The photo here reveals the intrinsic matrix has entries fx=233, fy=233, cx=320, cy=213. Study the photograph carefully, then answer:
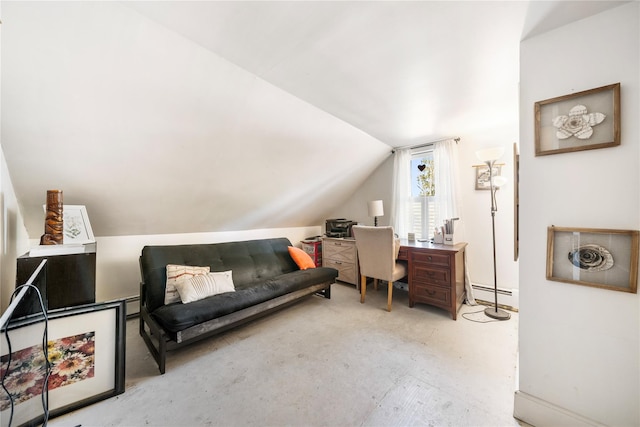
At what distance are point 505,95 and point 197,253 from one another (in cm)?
349

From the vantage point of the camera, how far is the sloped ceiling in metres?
1.26

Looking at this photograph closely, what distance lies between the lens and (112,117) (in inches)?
64.4

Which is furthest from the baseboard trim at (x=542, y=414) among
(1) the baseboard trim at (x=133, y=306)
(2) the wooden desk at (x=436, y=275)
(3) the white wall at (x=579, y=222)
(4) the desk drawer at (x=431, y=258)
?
(1) the baseboard trim at (x=133, y=306)

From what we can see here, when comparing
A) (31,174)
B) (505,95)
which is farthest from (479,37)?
(31,174)

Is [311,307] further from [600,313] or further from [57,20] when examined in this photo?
[57,20]

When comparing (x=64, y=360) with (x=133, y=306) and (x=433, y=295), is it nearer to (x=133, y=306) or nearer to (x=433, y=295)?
(x=133, y=306)

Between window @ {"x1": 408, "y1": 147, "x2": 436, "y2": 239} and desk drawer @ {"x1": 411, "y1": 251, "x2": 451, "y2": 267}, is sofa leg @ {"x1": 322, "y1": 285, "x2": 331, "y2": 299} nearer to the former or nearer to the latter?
desk drawer @ {"x1": 411, "y1": 251, "x2": 451, "y2": 267}

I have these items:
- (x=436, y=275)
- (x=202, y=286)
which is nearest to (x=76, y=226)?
(x=202, y=286)

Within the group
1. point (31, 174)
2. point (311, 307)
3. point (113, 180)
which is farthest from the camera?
point (311, 307)

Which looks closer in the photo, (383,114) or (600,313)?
(600,313)

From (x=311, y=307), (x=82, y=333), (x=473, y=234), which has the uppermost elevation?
(x=473, y=234)

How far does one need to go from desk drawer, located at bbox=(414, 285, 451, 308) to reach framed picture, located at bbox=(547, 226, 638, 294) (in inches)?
56.9

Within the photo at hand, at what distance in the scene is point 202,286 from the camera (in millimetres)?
2154

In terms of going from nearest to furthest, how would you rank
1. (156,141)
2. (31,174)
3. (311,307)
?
(31,174) → (156,141) → (311,307)
